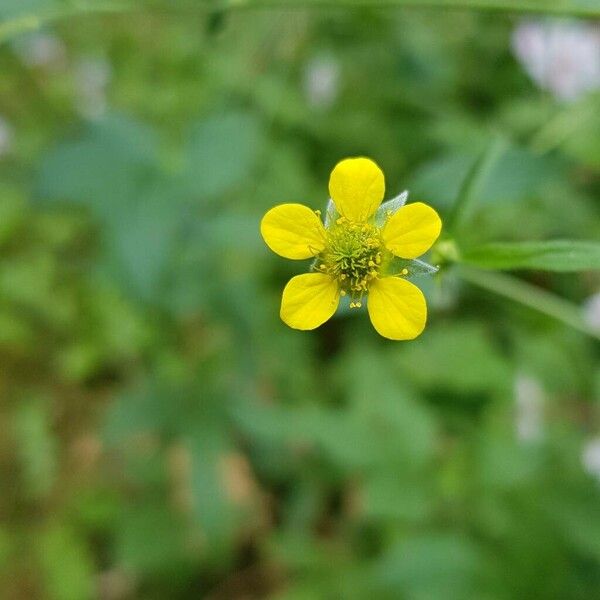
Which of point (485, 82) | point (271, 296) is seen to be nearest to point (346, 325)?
point (271, 296)

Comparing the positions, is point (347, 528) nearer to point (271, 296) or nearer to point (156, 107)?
point (271, 296)

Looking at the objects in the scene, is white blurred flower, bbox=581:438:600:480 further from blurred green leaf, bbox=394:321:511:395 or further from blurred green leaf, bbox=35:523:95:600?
blurred green leaf, bbox=35:523:95:600

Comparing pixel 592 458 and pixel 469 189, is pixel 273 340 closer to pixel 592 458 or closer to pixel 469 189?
pixel 592 458

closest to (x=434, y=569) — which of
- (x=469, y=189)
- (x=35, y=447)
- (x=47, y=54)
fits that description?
(x=469, y=189)

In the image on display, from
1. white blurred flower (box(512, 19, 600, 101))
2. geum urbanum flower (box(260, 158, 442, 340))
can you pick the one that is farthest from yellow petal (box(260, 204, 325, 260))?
white blurred flower (box(512, 19, 600, 101))

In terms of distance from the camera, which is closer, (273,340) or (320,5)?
(320,5)

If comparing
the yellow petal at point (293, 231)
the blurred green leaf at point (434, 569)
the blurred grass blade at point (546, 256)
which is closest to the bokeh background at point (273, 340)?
the blurred green leaf at point (434, 569)
